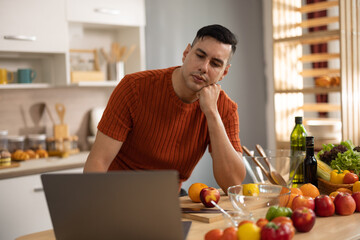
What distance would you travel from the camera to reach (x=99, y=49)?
13.3 feet

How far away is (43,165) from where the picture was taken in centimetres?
325

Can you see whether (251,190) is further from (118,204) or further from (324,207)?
(118,204)

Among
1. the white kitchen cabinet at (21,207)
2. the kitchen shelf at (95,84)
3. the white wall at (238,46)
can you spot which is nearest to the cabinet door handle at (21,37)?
the kitchen shelf at (95,84)

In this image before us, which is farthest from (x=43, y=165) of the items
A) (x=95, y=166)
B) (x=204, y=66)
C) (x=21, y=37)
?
(x=204, y=66)

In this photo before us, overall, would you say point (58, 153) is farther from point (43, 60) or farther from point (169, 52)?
point (169, 52)

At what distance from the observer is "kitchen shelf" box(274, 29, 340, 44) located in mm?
3627

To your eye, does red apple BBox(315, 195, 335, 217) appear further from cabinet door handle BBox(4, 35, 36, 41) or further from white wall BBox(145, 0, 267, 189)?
white wall BBox(145, 0, 267, 189)

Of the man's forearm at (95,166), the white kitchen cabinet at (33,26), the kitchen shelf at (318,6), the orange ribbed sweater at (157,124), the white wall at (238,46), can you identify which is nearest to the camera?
the man's forearm at (95,166)

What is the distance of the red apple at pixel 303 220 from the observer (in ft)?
Answer: 4.44

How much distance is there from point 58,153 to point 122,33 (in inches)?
48.7

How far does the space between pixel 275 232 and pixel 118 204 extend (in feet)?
1.36

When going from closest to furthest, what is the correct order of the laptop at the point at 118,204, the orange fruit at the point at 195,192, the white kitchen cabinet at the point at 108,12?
1. the laptop at the point at 118,204
2. the orange fruit at the point at 195,192
3. the white kitchen cabinet at the point at 108,12

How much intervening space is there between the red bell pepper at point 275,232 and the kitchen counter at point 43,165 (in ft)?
7.59

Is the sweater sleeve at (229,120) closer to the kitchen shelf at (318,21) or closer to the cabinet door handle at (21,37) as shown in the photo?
the cabinet door handle at (21,37)
